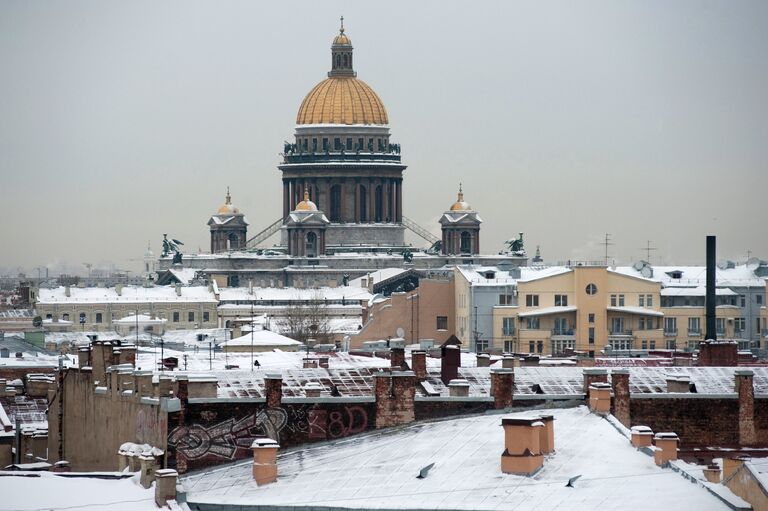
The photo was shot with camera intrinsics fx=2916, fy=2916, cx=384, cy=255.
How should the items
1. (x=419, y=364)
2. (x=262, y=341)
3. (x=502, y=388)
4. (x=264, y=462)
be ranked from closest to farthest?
(x=264, y=462)
(x=502, y=388)
(x=419, y=364)
(x=262, y=341)

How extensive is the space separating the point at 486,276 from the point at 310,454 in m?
80.6

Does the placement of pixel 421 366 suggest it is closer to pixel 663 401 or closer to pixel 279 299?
pixel 663 401

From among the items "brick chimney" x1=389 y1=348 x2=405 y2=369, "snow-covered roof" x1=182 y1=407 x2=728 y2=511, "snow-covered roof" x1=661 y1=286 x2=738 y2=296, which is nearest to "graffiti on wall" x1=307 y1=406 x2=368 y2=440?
"snow-covered roof" x1=182 y1=407 x2=728 y2=511

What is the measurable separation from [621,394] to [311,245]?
5763 inches

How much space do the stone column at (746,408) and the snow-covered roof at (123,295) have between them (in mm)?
114451

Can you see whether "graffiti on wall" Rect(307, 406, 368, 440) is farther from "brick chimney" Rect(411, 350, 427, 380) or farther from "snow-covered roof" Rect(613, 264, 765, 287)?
"snow-covered roof" Rect(613, 264, 765, 287)

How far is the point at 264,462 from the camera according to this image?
136ft

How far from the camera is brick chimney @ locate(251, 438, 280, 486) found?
136 ft

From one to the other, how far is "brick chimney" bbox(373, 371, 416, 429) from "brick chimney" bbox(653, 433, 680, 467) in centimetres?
715

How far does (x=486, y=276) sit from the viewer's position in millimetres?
124688

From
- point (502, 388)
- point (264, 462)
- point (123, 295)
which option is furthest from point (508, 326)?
point (264, 462)

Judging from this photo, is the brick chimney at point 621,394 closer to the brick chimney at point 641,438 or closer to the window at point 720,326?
the brick chimney at point 641,438

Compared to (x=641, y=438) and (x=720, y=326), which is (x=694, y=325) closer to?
(x=720, y=326)

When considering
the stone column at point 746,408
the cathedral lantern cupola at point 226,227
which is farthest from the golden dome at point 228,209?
the stone column at point 746,408
